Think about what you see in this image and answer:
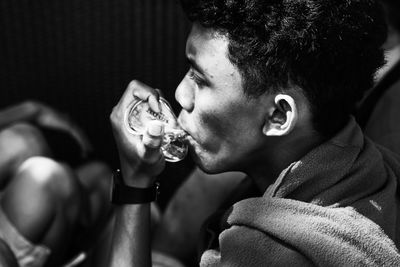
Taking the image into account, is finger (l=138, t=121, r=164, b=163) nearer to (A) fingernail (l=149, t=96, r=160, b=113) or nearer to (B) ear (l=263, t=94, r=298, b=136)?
(A) fingernail (l=149, t=96, r=160, b=113)

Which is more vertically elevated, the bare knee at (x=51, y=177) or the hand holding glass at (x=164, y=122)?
the hand holding glass at (x=164, y=122)

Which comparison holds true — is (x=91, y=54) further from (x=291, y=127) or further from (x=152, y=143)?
(x=291, y=127)

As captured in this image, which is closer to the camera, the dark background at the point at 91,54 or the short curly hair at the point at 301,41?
the short curly hair at the point at 301,41

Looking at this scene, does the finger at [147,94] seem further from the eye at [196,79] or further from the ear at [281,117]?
the ear at [281,117]

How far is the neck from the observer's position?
1.31 meters

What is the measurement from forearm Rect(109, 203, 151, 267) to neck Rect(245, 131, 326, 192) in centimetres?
30

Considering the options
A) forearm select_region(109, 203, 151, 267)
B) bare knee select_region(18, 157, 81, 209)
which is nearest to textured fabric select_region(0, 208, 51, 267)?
bare knee select_region(18, 157, 81, 209)

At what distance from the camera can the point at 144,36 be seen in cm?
249

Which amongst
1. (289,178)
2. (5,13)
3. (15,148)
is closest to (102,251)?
(15,148)

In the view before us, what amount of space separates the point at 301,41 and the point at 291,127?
0.18 metres

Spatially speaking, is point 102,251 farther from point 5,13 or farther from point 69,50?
point 5,13

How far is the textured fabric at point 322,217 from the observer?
118cm

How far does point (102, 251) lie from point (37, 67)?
998mm

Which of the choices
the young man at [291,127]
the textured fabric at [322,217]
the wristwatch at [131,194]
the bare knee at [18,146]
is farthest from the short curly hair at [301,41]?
the bare knee at [18,146]
